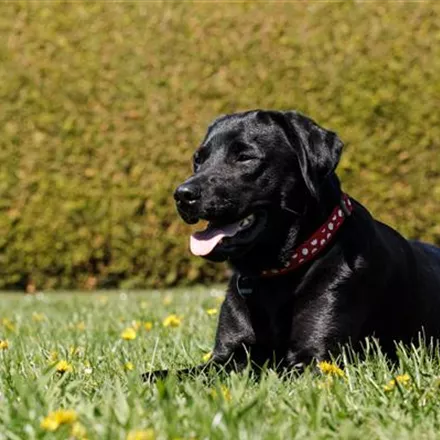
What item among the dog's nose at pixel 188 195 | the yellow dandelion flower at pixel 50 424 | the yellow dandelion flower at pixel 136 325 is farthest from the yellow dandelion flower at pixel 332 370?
the yellow dandelion flower at pixel 136 325

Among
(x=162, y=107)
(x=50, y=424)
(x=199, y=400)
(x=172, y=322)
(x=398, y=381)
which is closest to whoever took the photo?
(x=50, y=424)

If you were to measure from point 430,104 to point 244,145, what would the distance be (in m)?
5.02

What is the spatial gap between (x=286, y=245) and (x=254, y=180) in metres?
0.29

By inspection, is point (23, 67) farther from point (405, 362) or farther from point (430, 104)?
point (405, 362)

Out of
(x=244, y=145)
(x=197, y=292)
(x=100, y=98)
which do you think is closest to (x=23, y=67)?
(x=100, y=98)

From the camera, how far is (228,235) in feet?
13.0

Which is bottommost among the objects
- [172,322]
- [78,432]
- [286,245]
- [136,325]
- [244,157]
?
[136,325]

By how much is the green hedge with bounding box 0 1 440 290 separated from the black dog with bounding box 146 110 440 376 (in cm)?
Result: 474

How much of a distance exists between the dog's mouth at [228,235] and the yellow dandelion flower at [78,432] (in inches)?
58.9

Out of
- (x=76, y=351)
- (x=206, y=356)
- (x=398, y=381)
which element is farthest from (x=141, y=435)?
(x=206, y=356)

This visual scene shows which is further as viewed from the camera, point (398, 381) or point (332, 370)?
point (332, 370)

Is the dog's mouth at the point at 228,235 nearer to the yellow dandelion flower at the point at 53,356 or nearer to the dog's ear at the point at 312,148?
the dog's ear at the point at 312,148

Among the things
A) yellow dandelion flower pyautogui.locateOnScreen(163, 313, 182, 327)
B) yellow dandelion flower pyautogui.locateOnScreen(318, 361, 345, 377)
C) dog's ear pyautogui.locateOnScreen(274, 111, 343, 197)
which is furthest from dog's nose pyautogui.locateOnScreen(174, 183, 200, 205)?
yellow dandelion flower pyautogui.locateOnScreen(163, 313, 182, 327)

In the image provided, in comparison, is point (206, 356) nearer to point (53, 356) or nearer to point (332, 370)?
point (53, 356)
